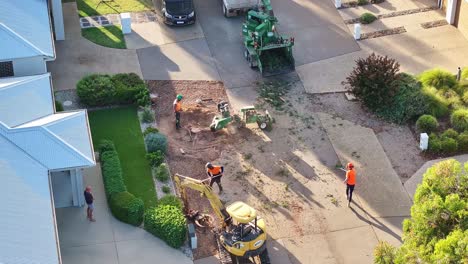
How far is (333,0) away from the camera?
132 ft

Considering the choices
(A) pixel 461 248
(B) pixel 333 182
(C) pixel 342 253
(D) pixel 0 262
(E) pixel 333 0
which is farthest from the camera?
(E) pixel 333 0

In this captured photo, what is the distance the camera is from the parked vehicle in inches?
1507

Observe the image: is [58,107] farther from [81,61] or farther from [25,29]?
[81,61]

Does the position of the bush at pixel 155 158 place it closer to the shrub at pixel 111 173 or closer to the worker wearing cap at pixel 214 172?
the shrub at pixel 111 173

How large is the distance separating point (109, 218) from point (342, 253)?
25.6ft

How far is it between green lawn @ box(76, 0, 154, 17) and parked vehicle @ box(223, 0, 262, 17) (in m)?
3.76

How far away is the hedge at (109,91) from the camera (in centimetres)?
3266

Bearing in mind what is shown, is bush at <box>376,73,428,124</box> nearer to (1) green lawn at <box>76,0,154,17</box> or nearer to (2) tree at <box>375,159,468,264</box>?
(2) tree at <box>375,159,468,264</box>

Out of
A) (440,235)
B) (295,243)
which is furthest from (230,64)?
(440,235)

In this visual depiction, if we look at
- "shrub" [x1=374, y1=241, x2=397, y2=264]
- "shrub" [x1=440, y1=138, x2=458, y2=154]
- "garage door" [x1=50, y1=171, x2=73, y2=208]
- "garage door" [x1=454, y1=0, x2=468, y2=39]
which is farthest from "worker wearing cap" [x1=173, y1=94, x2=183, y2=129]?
"garage door" [x1=454, y1=0, x2=468, y2=39]

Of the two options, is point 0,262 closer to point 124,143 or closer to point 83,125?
point 83,125

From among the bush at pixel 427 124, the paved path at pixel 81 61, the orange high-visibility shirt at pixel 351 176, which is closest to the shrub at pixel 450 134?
the bush at pixel 427 124

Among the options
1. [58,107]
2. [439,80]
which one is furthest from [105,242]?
[439,80]

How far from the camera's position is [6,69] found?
99.6ft
